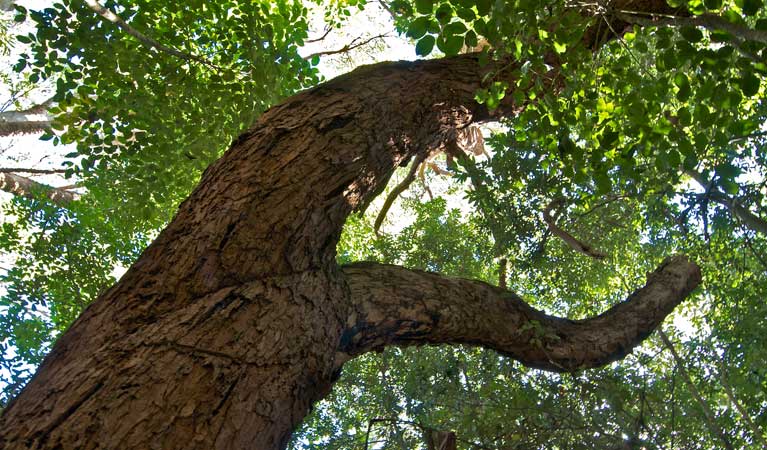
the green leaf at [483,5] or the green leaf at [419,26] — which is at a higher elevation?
the green leaf at [419,26]

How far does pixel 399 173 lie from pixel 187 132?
7.59 m

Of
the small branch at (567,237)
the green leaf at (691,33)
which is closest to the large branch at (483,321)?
the small branch at (567,237)

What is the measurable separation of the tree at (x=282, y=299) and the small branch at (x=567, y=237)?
153 centimetres

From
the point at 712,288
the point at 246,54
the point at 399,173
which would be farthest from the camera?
the point at 399,173

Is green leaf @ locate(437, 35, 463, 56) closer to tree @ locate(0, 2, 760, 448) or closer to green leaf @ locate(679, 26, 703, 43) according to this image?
tree @ locate(0, 2, 760, 448)

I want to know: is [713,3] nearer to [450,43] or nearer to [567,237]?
[450,43]

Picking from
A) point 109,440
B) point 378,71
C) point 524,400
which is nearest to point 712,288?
point 524,400

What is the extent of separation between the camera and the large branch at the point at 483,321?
274cm

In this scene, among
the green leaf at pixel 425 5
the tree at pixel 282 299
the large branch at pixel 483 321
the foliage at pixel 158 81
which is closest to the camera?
the tree at pixel 282 299

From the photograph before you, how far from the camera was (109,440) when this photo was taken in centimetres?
158

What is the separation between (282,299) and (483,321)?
136 cm

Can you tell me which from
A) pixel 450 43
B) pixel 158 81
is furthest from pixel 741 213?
pixel 158 81

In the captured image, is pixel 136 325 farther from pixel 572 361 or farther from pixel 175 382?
pixel 572 361

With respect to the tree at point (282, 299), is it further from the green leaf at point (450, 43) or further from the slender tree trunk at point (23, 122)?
the slender tree trunk at point (23, 122)
